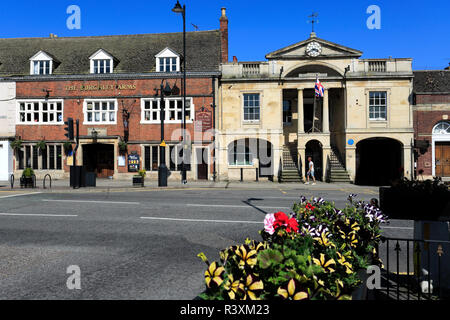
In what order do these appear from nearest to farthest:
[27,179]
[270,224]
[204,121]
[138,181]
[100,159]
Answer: [270,224] < [27,179] < [138,181] < [204,121] < [100,159]

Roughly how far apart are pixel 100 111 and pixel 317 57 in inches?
662

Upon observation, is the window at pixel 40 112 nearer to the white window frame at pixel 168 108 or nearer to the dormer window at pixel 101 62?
the dormer window at pixel 101 62

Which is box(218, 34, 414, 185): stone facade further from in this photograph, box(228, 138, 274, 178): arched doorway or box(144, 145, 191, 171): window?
box(144, 145, 191, 171): window

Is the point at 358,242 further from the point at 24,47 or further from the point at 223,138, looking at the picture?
the point at 24,47

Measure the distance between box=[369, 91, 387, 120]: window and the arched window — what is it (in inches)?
183

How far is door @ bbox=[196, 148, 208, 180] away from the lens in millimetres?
24995

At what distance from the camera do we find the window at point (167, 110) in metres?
25.1

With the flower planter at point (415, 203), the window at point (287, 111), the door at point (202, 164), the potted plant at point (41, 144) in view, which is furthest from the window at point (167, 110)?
the flower planter at point (415, 203)

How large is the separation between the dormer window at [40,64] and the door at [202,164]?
13.4 m

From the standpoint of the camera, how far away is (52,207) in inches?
453

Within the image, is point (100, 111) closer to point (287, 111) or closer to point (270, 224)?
point (287, 111)

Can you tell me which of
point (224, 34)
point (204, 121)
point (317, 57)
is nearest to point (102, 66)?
point (204, 121)

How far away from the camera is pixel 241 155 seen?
25.8 meters
